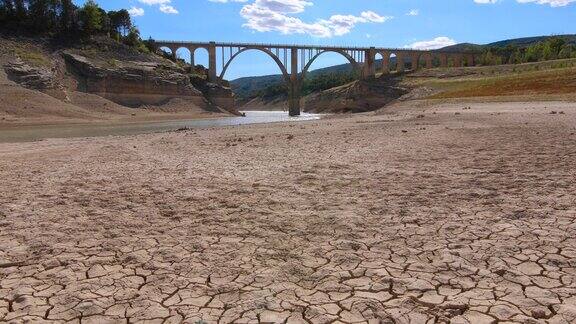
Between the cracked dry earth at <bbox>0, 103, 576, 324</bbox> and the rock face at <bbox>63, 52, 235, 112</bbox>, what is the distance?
166ft

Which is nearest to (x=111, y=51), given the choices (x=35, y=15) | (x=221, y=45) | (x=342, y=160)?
(x=35, y=15)

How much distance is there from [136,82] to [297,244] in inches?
2352

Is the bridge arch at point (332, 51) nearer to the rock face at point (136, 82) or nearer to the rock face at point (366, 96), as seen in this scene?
the rock face at point (366, 96)

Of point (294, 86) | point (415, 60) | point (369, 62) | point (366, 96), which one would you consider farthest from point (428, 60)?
point (294, 86)

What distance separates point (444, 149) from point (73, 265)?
1002cm

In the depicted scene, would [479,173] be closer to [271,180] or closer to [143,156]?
[271,180]

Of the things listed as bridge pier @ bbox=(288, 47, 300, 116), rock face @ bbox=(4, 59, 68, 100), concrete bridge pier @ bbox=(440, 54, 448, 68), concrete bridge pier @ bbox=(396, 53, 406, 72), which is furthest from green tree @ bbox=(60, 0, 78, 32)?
concrete bridge pier @ bbox=(440, 54, 448, 68)

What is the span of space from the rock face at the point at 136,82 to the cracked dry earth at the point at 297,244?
50.6m

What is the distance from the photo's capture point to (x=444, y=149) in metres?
12.4

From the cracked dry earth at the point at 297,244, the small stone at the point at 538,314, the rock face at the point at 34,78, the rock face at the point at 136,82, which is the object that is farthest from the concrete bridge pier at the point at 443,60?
the small stone at the point at 538,314

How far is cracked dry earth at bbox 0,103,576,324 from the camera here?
3822 mm

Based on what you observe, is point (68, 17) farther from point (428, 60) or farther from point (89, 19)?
point (428, 60)

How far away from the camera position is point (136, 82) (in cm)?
6059

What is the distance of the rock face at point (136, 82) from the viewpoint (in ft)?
187
